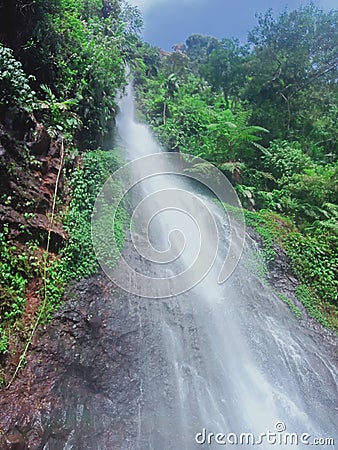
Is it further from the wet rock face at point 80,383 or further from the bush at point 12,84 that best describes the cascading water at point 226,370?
the bush at point 12,84

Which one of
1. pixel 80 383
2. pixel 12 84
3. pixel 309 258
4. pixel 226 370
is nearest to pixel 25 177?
pixel 12 84

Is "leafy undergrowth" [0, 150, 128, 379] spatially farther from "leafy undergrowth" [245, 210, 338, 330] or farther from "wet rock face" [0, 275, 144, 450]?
"leafy undergrowth" [245, 210, 338, 330]

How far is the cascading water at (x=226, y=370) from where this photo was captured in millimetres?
4059

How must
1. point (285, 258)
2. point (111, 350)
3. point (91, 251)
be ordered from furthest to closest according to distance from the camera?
point (285, 258) → point (91, 251) → point (111, 350)

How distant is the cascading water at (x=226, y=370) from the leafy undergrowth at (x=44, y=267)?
109cm

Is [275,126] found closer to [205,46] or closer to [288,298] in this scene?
[288,298]

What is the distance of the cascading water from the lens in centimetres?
406

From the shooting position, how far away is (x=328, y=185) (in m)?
9.34

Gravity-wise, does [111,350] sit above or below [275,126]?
below

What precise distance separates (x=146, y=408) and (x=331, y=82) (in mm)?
15670

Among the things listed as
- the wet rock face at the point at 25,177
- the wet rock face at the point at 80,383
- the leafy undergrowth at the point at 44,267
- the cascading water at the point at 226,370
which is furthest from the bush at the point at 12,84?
the cascading water at the point at 226,370

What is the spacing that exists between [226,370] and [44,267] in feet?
10.1

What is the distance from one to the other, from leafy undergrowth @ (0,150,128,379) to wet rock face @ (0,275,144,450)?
23 cm

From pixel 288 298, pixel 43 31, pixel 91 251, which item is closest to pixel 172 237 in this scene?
pixel 91 251
